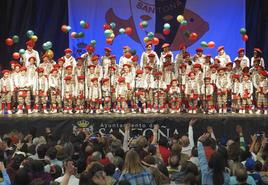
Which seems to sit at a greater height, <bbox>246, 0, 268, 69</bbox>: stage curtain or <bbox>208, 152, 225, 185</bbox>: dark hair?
<bbox>246, 0, 268, 69</bbox>: stage curtain

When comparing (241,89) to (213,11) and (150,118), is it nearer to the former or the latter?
(150,118)

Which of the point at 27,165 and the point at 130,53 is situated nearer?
the point at 27,165

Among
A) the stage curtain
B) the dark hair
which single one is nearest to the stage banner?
the stage curtain

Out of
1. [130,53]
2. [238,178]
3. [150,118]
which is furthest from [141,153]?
[130,53]

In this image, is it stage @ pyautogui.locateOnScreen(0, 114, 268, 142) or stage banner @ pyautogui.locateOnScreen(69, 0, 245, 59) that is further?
stage banner @ pyautogui.locateOnScreen(69, 0, 245, 59)

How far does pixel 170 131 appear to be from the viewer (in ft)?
45.8

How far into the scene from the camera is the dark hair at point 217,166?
5.80 metres

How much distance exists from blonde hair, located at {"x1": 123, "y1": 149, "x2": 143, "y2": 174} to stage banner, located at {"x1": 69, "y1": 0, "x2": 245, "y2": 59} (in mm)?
12507

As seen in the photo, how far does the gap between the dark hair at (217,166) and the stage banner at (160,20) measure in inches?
483

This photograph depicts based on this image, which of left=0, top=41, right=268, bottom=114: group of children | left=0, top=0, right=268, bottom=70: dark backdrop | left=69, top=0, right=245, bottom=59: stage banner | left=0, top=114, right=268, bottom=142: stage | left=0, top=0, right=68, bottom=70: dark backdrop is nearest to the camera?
left=0, top=114, right=268, bottom=142: stage

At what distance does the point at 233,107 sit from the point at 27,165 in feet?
33.2

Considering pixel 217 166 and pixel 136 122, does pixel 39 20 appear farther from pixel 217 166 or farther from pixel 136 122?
pixel 217 166

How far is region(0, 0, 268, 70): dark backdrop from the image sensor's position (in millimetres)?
18188

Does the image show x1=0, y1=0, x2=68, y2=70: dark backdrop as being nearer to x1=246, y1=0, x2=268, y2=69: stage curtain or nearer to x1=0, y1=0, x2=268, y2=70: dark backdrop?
x1=0, y1=0, x2=268, y2=70: dark backdrop
